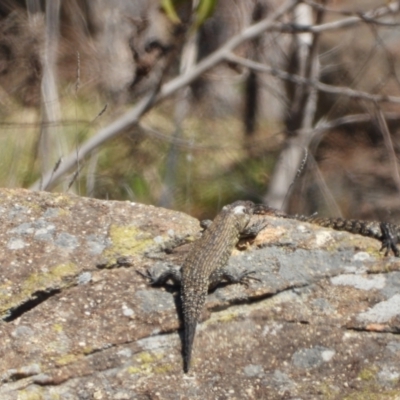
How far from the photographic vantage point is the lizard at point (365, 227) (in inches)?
193

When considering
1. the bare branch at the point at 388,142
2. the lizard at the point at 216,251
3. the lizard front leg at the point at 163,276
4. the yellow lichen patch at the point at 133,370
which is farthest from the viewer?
the bare branch at the point at 388,142

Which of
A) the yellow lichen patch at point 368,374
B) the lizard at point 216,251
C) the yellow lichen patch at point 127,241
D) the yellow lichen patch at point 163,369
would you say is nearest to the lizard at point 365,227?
the lizard at point 216,251

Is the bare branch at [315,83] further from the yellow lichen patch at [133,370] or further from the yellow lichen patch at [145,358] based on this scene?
the yellow lichen patch at [133,370]

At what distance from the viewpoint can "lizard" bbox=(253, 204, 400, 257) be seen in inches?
193

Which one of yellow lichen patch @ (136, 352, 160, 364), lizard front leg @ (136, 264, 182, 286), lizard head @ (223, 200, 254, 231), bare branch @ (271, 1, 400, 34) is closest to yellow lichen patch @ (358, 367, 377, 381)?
yellow lichen patch @ (136, 352, 160, 364)

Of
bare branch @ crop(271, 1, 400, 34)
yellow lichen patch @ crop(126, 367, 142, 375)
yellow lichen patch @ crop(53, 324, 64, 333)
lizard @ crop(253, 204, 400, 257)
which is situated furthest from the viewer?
bare branch @ crop(271, 1, 400, 34)

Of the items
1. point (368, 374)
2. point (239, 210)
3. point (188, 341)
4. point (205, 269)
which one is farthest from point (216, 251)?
point (368, 374)

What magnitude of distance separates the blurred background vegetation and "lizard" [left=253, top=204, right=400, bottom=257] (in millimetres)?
1540

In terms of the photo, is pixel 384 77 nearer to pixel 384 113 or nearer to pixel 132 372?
pixel 384 113

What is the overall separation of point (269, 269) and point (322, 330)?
567mm

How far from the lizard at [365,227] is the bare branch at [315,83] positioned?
6.20ft

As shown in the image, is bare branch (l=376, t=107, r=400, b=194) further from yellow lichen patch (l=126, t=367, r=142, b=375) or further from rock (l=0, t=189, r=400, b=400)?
yellow lichen patch (l=126, t=367, r=142, b=375)

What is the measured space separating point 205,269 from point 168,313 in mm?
390

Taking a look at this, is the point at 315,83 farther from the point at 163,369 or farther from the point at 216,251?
the point at 163,369
